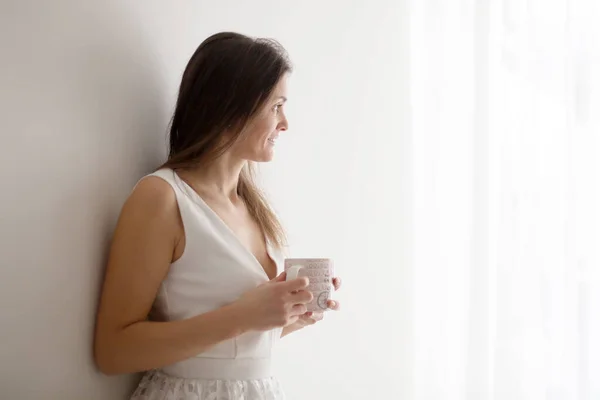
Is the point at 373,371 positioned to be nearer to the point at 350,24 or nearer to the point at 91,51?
the point at 350,24

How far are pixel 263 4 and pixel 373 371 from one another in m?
1.23

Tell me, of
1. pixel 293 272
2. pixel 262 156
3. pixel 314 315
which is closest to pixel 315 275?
pixel 293 272

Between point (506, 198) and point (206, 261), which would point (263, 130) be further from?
point (506, 198)

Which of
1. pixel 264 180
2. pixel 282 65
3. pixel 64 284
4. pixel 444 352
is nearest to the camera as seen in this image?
pixel 64 284

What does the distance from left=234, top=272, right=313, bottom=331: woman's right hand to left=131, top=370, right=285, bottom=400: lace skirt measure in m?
0.14

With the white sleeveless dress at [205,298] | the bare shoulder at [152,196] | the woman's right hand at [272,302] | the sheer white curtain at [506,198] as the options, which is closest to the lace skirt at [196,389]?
the white sleeveless dress at [205,298]

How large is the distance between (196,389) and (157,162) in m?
0.49

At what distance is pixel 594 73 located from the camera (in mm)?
2305

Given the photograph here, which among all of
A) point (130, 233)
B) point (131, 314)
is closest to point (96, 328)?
point (131, 314)

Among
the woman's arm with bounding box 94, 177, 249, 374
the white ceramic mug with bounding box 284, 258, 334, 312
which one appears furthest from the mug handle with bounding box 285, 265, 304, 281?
the woman's arm with bounding box 94, 177, 249, 374

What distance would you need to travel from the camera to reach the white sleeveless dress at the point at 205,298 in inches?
52.5

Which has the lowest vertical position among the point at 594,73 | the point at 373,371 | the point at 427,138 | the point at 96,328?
the point at 373,371

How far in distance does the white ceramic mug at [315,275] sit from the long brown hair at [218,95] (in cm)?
29

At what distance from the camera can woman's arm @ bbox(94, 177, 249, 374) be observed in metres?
1.26
